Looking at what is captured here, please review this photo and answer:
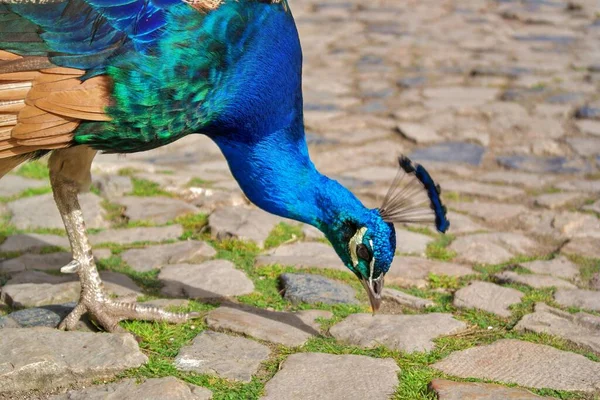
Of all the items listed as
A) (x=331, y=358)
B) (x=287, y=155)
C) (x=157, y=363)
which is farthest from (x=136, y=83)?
(x=331, y=358)

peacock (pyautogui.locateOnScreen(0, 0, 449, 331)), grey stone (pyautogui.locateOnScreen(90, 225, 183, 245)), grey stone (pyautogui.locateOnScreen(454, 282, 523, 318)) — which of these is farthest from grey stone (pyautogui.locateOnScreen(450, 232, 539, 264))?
grey stone (pyautogui.locateOnScreen(90, 225, 183, 245))

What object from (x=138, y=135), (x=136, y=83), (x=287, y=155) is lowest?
(x=287, y=155)

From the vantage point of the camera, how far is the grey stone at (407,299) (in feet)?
12.3

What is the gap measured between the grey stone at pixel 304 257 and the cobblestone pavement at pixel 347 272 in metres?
0.01

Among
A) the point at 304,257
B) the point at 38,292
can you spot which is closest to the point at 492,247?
the point at 304,257

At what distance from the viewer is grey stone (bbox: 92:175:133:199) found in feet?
16.2

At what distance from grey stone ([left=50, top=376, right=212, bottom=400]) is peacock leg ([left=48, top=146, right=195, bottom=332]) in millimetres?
486

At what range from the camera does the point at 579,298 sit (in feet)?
12.6

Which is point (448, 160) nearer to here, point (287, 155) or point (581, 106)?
point (581, 106)

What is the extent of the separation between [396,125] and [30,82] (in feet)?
12.0

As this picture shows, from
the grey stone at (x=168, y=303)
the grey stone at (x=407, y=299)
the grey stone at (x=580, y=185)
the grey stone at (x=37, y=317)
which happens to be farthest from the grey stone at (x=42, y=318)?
the grey stone at (x=580, y=185)

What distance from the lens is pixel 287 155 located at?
342 cm

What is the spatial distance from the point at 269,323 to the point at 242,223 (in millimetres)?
1083

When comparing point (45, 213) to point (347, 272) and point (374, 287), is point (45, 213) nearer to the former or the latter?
point (347, 272)
